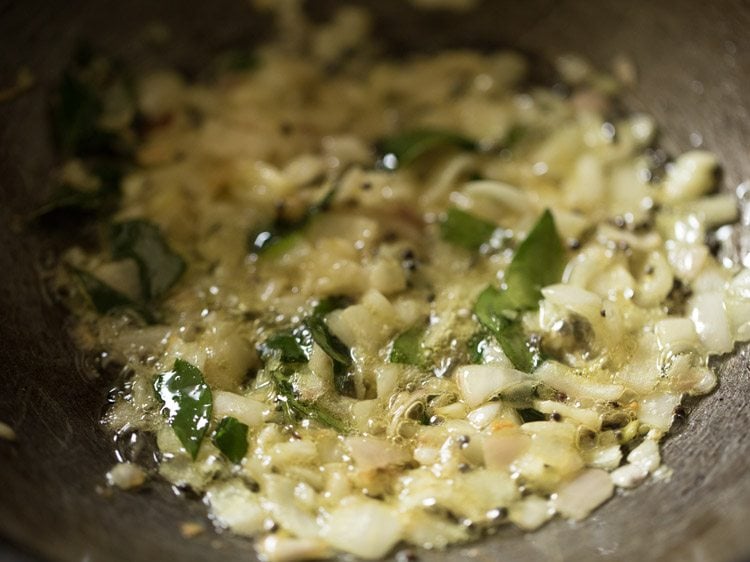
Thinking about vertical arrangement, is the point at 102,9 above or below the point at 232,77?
above

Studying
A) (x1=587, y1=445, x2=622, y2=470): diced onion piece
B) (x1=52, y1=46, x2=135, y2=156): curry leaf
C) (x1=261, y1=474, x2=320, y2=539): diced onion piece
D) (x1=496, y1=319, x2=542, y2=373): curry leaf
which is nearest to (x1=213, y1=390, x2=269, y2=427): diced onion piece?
(x1=261, y1=474, x2=320, y2=539): diced onion piece

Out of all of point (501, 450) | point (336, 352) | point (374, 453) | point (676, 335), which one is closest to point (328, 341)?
point (336, 352)

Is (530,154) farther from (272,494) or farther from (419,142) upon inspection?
(272,494)

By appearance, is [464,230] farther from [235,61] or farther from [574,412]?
[235,61]

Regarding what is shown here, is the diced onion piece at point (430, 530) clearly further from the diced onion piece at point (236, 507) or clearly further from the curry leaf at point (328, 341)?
the curry leaf at point (328, 341)

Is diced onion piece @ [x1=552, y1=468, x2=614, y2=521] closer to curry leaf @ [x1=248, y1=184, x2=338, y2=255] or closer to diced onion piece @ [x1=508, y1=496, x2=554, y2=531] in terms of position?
diced onion piece @ [x1=508, y1=496, x2=554, y2=531]

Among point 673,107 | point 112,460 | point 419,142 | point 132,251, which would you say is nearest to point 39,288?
point 132,251
